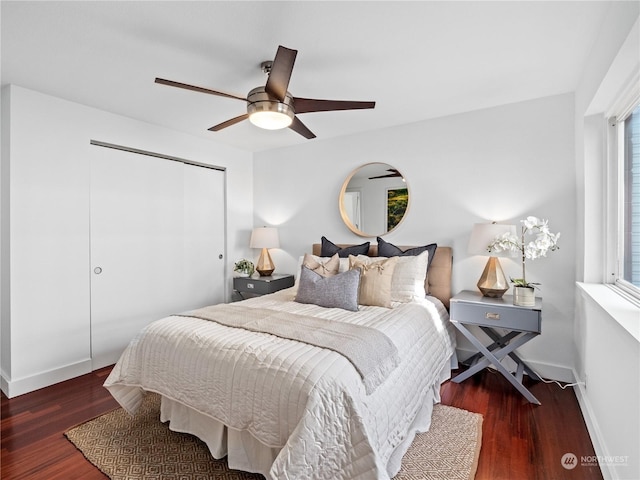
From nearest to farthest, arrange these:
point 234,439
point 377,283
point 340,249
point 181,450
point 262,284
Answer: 1. point 234,439
2. point 181,450
3. point 377,283
4. point 340,249
5. point 262,284

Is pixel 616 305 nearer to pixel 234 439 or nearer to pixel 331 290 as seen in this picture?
pixel 331 290

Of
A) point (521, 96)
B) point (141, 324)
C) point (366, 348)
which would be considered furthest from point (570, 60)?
point (141, 324)

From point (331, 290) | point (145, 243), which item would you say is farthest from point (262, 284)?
point (331, 290)

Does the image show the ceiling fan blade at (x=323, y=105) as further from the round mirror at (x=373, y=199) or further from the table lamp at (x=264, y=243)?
the table lamp at (x=264, y=243)

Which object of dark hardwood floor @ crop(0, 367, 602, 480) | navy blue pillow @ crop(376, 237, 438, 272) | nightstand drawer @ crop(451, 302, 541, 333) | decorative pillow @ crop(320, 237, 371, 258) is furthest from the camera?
decorative pillow @ crop(320, 237, 371, 258)

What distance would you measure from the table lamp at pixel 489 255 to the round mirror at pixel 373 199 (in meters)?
0.87

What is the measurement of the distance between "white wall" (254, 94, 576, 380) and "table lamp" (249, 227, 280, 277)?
1.47 feet

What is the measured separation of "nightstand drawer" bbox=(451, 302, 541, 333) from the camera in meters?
2.42

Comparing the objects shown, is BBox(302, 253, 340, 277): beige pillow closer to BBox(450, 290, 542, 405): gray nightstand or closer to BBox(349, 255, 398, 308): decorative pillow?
BBox(349, 255, 398, 308): decorative pillow

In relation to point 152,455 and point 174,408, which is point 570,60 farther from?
point 152,455

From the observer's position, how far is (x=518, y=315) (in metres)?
2.46

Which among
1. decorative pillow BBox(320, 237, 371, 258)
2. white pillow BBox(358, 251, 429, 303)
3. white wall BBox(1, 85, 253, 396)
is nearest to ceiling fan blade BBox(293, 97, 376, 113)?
white pillow BBox(358, 251, 429, 303)

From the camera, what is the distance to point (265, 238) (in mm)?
4199

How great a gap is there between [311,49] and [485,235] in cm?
195
